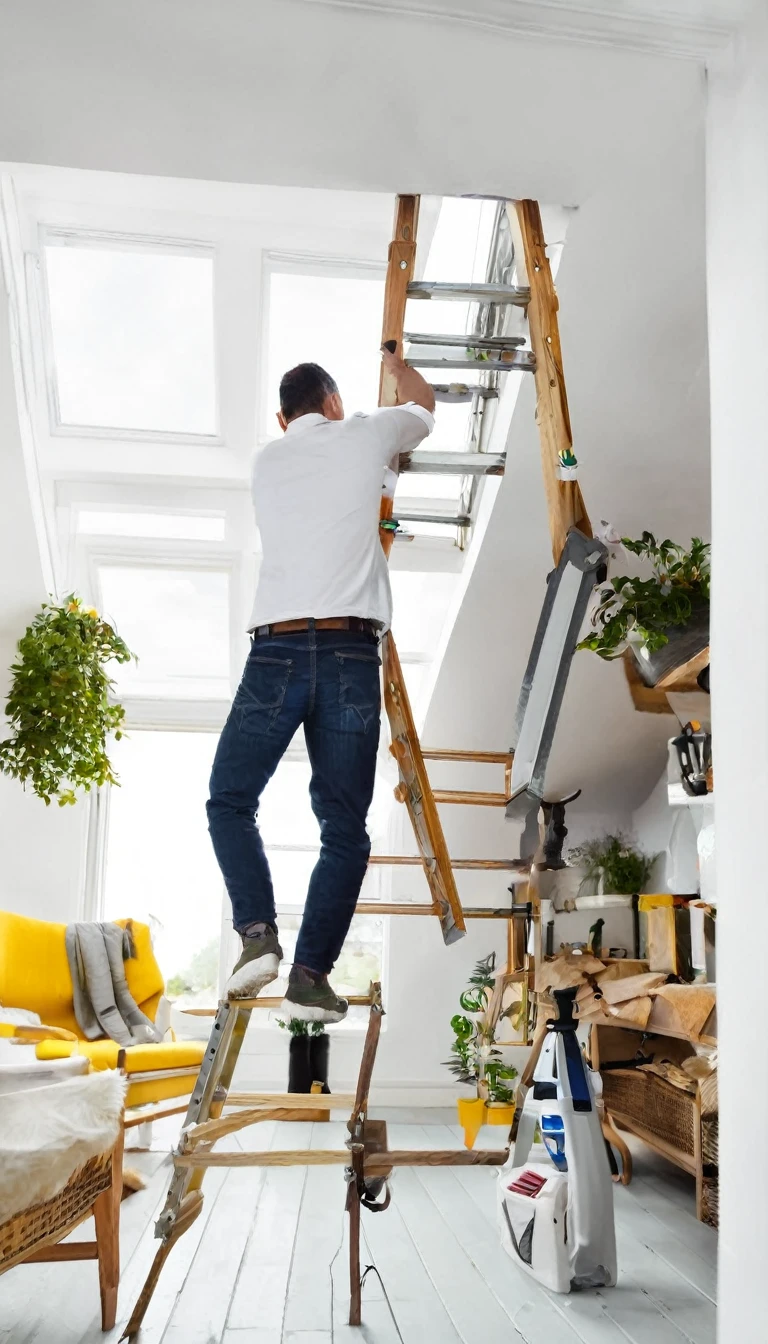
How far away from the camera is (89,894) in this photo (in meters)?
5.55

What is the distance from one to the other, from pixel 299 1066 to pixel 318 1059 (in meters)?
0.10

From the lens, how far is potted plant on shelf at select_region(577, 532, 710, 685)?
2.84m

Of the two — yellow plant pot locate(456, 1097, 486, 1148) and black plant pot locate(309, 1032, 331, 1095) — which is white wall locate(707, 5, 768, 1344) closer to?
yellow plant pot locate(456, 1097, 486, 1148)

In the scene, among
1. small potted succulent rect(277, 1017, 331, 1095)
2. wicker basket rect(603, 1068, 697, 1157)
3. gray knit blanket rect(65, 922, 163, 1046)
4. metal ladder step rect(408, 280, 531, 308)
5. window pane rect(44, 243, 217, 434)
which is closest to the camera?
metal ladder step rect(408, 280, 531, 308)

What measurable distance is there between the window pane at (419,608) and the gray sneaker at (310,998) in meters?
3.20

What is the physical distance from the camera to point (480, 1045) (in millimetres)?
4852

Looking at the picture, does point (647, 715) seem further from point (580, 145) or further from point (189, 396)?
point (580, 145)

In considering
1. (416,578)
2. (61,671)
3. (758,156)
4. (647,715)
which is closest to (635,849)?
(647,715)

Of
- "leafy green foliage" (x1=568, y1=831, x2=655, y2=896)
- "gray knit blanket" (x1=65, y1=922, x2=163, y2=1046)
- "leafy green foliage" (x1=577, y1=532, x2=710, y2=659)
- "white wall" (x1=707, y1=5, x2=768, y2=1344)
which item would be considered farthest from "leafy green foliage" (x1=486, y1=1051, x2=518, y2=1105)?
"white wall" (x1=707, y1=5, x2=768, y2=1344)

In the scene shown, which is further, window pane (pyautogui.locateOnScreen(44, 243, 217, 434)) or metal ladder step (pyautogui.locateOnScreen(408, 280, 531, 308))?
window pane (pyautogui.locateOnScreen(44, 243, 217, 434))

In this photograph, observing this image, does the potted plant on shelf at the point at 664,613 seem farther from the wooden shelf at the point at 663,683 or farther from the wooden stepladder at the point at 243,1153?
the wooden stepladder at the point at 243,1153

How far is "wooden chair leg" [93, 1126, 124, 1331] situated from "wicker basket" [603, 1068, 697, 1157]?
1.78m

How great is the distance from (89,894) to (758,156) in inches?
197

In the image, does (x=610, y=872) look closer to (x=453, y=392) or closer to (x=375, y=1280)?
(x=375, y=1280)
